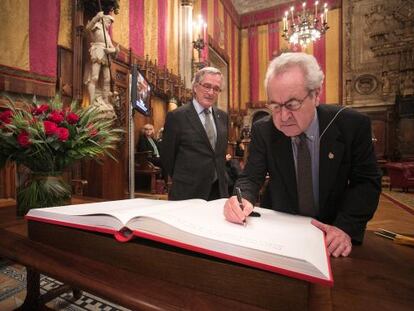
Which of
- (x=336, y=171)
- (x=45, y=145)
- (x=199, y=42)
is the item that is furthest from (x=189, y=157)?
(x=199, y=42)

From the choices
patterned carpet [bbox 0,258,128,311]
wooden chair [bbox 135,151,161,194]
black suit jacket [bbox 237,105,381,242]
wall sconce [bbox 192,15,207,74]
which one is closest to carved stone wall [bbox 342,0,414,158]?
wall sconce [bbox 192,15,207,74]

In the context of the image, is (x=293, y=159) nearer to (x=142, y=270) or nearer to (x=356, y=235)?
(x=356, y=235)

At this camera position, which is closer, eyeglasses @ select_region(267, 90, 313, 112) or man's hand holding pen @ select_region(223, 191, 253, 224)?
man's hand holding pen @ select_region(223, 191, 253, 224)

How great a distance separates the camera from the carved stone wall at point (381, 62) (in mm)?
9438

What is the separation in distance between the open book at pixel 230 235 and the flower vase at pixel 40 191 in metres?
0.47

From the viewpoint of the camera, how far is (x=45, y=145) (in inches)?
44.6

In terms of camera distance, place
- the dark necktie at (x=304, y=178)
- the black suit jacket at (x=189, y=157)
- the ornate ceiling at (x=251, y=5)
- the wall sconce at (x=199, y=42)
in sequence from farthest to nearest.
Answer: the ornate ceiling at (x=251, y=5) < the wall sconce at (x=199, y=42) < the black suit jacket at (x=189, y=157) < the dark necktie at (x=304, y=178)

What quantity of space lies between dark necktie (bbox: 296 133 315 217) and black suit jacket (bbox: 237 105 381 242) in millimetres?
38

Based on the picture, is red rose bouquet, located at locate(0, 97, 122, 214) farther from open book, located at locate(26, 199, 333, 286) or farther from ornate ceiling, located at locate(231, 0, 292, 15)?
ornate ceiling, located at locate(231, 0, 292, 15)

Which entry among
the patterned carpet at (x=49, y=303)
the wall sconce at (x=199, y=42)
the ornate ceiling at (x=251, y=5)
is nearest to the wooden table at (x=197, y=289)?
the patterned carpet at (x=49, y=303)

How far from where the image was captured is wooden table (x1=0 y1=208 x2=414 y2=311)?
47 centimetres

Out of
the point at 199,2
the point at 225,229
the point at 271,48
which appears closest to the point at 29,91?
→ the point at 225,229

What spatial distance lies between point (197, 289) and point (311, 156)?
783 millimetres

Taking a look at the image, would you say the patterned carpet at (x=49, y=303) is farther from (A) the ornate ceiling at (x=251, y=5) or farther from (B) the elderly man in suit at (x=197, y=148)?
(A) the ornate ceiling at (x=251, y=5)
